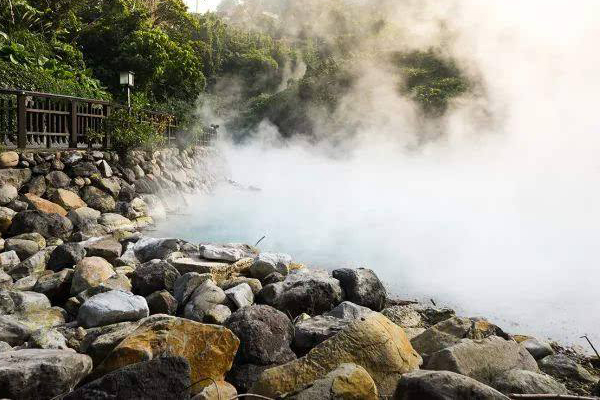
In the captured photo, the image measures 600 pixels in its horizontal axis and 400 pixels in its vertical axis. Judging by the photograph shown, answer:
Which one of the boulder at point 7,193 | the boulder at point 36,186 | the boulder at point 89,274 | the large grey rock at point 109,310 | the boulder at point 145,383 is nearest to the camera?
the boulder at point 145,383

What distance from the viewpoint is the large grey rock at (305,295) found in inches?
134

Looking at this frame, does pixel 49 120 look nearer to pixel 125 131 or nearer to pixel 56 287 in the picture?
pixel 125 131

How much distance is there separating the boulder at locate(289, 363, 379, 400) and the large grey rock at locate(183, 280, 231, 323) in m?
1.16

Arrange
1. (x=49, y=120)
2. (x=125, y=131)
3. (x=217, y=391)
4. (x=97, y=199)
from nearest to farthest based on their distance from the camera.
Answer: (x=217, y=391)
(x=49, y=120)
(x=97, y=199)
(x=125, y=131)

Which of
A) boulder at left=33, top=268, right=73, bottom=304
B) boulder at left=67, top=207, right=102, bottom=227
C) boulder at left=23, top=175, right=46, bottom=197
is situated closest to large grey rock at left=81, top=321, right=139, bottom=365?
boulder at left=33, top=268, right=73, bottom=304

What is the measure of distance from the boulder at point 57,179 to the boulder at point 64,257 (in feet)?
7.09

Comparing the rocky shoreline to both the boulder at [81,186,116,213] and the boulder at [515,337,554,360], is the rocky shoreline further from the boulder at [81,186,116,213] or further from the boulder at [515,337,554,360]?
the boulder at [81,186,116,213]

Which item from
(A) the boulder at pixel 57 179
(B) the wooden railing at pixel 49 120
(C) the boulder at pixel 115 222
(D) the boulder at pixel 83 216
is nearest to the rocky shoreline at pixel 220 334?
(D) the boulder at pixel 83 216

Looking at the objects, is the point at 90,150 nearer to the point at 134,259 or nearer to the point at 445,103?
the point at 134,259

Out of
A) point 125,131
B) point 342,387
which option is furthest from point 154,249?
point 125,131

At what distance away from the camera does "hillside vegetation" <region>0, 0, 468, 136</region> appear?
393 inches

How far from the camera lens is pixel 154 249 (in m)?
4.68

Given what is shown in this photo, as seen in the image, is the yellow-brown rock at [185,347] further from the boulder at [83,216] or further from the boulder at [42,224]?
the boulder at [83,216]

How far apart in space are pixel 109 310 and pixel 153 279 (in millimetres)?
731
